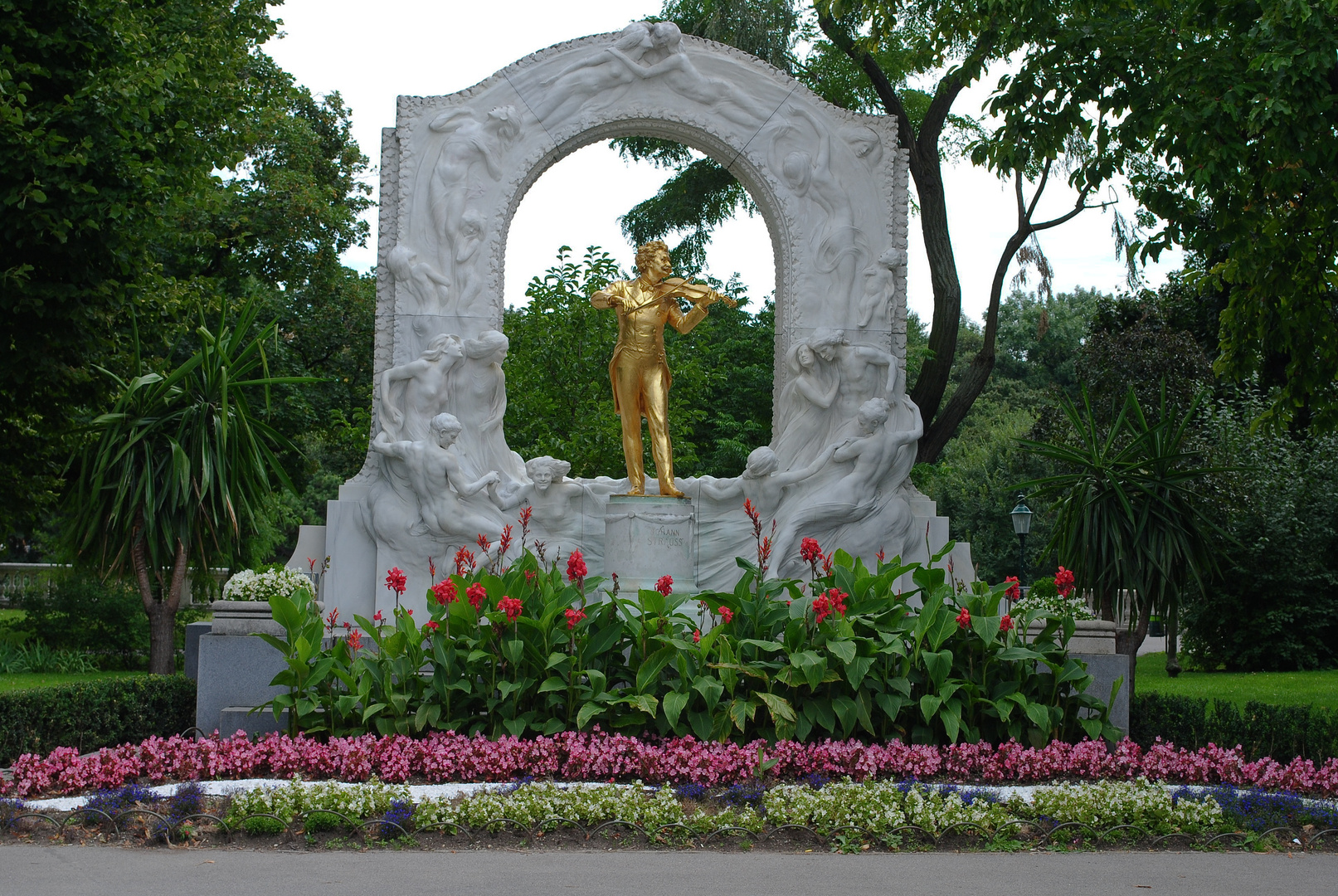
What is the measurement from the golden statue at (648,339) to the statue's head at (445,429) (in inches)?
58.7

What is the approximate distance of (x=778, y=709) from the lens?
712 cm

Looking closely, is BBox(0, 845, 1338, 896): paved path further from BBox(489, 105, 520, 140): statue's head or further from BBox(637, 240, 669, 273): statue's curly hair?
BBox(489, 105, 520, 140): statue's head

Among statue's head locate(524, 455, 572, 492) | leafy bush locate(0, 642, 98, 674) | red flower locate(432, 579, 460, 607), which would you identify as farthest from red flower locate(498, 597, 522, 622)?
leafy bush locate(0, 642, 98, 674)

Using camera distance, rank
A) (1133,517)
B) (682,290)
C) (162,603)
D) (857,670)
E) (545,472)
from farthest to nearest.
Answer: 1. (162,603)
2. (1133,517)
3. (682,290)
4. (545,472)
5. (857,670)

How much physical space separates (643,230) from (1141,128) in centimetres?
1300

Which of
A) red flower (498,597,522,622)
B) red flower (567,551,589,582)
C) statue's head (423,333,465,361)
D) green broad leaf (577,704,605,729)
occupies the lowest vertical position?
green broad leaf (577,704,605,729)

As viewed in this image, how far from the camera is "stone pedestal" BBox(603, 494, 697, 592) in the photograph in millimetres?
10848

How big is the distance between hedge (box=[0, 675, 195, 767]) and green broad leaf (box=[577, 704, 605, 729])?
382 cm

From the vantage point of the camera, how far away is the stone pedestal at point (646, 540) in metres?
10.8

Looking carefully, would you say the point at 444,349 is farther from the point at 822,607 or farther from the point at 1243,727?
the point at 1243,727

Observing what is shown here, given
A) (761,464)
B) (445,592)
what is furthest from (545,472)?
(445,592)

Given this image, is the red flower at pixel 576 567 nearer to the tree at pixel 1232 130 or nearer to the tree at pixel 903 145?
the tree at pixel 1232 130

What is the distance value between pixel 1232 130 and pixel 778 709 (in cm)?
564

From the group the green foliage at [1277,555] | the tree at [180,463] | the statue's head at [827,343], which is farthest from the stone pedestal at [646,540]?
the green foliage at [1277,555]
